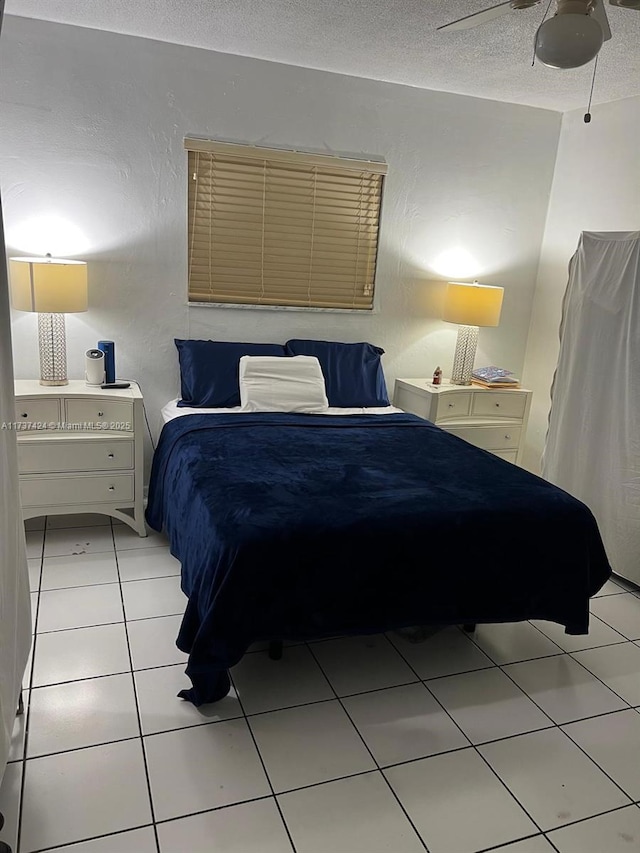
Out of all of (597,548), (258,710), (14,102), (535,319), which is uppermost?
(14,102)

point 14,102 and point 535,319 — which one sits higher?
point 14,102

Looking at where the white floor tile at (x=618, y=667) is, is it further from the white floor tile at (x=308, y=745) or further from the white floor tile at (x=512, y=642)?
the white floor tile at (x=308, y=745)

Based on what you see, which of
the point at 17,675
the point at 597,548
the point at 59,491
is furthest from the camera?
the point at 59,491

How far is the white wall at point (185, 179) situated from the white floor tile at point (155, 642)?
4.72ft

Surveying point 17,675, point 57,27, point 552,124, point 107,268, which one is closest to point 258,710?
point 17,675

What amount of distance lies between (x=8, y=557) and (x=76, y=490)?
153cm

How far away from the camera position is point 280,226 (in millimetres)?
3678

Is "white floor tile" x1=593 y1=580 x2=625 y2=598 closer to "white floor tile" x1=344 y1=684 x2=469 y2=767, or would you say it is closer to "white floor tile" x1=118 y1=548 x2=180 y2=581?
"white floor tile" x1=344 y1=684 x2=469 y2=767

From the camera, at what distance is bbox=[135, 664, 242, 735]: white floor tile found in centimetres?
204

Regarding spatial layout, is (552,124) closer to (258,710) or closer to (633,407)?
(633,407)

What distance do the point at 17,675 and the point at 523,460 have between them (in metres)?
3.56

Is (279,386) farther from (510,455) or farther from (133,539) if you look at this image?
(510,455)

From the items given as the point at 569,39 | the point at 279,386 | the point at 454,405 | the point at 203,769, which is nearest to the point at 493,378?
the point at 454,405

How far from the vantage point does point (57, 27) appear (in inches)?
119
